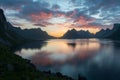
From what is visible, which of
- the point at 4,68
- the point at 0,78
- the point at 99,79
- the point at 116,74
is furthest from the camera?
the point at 116,74

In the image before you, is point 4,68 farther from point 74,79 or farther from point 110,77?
point 110,77

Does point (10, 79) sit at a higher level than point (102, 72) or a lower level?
higher

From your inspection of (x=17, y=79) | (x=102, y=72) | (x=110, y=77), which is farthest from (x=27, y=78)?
(x=102, y=72)

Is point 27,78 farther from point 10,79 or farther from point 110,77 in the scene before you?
point 110,77

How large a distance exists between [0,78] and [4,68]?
23.5 feet

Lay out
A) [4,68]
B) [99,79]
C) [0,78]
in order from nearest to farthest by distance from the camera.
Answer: [0,78] → [4,68] → [99,79]

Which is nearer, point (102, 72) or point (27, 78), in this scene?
point (27, 78)

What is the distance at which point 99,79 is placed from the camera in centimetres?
5891

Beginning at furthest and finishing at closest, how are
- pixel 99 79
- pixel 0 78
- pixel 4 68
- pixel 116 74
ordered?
pixel 116 74, pixel 99 79, pixel 4 68, pixel 0 78

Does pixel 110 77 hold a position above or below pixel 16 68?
below

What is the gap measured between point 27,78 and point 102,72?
37935 mm

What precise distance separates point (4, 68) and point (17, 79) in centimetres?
713

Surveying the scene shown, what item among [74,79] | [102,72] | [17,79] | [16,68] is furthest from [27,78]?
[102,72]

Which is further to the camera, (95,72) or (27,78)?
(95,72)
